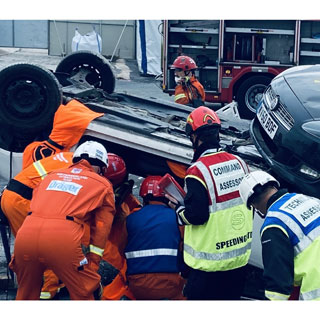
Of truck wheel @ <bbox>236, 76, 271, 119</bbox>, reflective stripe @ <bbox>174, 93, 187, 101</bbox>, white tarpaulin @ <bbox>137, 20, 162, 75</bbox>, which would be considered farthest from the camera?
white tarpaulin @ <bbox>137, 20, 162, 75</bbox>

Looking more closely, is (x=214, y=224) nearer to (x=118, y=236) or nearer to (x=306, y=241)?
(x=118, y=236)

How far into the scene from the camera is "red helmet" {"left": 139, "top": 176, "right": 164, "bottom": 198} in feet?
15.8

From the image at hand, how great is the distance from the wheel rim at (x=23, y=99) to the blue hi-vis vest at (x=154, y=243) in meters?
1.26

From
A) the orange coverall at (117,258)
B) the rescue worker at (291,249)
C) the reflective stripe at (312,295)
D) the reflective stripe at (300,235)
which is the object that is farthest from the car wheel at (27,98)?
the reflective stripe at (312,295)

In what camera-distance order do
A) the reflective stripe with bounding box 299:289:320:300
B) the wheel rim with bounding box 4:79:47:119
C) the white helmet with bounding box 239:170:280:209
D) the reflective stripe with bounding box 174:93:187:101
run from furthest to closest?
the reflective stripe with bounding box 174:93:187:101 < the wheel rim with bounding box 4:79:47:119 < the white helmet with bounding box 239:170:280:209 < the reflective stripe with bounding box 299:289:320:300

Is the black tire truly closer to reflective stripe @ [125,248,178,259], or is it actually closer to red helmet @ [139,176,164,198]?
red helmet @ [139,176,164,198]

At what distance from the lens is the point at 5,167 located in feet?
19.9

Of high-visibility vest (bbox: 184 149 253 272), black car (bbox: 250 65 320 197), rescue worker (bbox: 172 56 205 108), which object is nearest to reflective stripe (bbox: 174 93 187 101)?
rescue worker (bbox: 172 56 205 108)

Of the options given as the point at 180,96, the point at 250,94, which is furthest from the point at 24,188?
the point at 250,94

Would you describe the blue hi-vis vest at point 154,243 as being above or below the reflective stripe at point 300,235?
below

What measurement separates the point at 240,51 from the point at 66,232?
954 centimetres

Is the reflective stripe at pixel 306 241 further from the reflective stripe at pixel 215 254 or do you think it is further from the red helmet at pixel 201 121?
the red helmet at pixel 201 121

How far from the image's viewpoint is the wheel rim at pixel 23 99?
5.16 meters

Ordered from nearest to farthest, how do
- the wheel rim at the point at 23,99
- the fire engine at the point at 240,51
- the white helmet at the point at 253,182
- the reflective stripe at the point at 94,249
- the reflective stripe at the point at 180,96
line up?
the white helmet at the point at 253,182 → the reflective stripe at the point at 94,249 → the wheel rim at the point at 23,99 → the reflective stripe at the point at 180,96 → the fire engine at the point at 240,51
